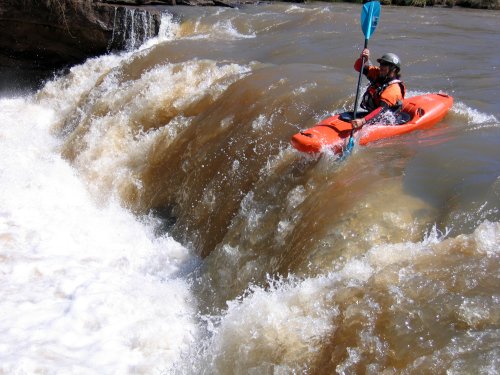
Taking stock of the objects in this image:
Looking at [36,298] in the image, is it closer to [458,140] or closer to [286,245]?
[286,245]

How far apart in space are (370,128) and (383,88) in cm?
68

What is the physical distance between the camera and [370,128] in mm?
4633

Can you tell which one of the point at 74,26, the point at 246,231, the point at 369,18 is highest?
the point at 369,18

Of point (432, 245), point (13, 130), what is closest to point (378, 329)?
point (432, 245)

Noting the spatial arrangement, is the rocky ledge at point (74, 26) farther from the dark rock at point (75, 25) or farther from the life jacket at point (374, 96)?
the life jacket at point (374, 96)

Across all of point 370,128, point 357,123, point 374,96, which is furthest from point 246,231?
point 374,96

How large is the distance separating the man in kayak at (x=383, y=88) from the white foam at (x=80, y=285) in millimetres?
2181

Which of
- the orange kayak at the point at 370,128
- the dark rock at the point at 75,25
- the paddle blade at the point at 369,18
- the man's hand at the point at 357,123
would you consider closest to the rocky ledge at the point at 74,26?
the dark rock at the point at 75,25

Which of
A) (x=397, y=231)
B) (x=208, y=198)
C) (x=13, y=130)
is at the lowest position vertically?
(x=13, y=130)

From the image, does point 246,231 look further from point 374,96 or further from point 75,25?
point 75,25

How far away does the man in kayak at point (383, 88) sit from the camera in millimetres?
4898

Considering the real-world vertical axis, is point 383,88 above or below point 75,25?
above

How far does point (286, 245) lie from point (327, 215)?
377 millimetres

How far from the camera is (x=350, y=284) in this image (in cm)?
292
